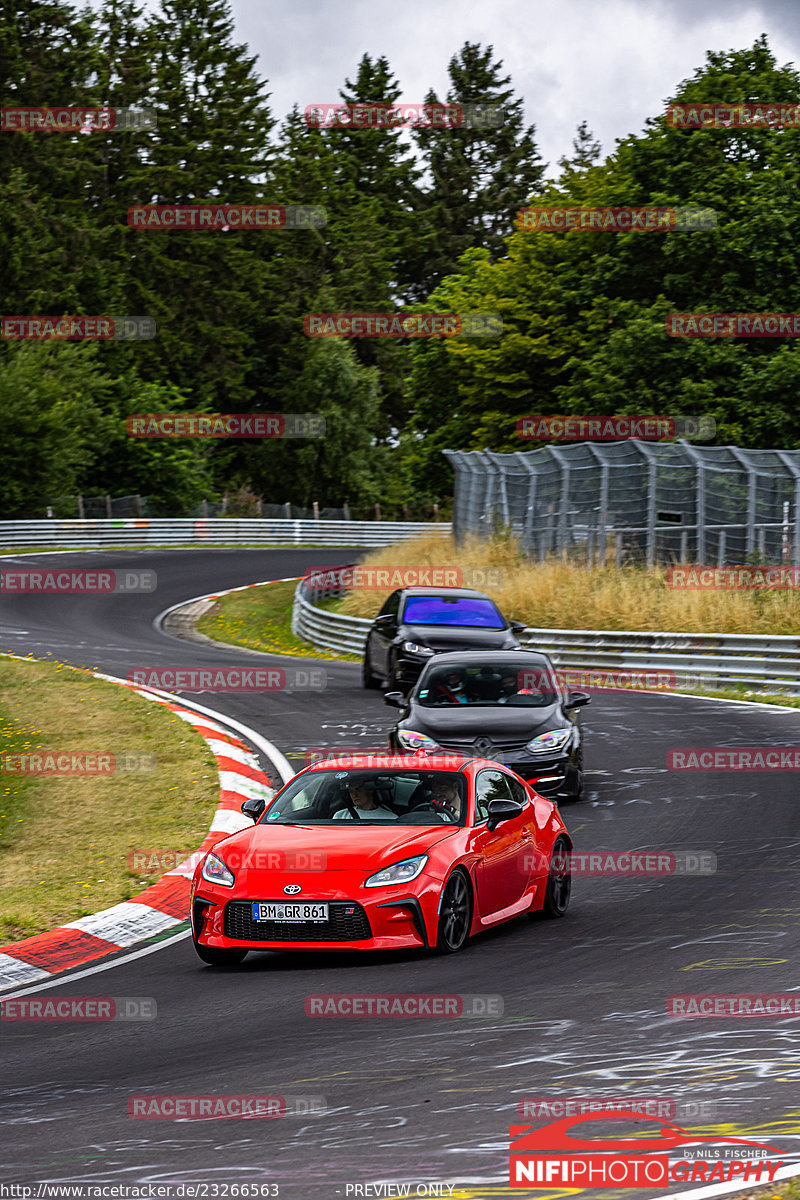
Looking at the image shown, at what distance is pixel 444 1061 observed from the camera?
6957 millimetres

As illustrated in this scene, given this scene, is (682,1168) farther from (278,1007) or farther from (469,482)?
(469,482)

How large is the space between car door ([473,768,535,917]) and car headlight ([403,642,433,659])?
12.0 meters

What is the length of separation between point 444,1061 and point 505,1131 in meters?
1.13

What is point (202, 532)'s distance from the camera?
65.4 m

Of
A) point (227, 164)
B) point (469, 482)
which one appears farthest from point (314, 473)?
point (469, 482)

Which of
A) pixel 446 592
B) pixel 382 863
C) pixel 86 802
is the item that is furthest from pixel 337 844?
pixel 446 592

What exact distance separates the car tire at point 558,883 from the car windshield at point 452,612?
499 inches

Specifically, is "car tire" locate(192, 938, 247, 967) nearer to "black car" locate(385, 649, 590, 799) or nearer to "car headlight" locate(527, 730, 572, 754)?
"black car" locate(385, 649, 590, 799)

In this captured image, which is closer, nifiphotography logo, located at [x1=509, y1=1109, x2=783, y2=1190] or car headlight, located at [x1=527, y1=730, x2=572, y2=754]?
nifiphotography logo, located at [x1=509, y1=1109, x2=783, y2=1190]

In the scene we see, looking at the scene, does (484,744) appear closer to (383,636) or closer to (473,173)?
(383,636)

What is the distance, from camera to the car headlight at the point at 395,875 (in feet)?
29.8

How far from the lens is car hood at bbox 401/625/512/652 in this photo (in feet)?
73.9

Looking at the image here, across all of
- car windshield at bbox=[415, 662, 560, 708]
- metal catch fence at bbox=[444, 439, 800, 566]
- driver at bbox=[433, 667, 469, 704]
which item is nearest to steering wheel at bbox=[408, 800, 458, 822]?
car windshield at bbox=[415, 662, 560, 708]

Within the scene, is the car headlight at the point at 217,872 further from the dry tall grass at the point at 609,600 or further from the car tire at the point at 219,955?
the dry tall grass at the point at 609,600
